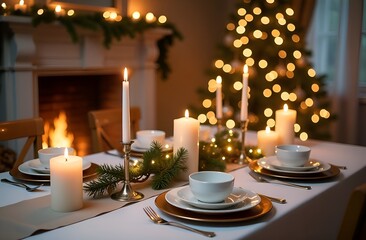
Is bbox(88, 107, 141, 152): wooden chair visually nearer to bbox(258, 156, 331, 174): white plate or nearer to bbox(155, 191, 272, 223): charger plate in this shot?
bbox(258, 156, 331, 174): white plate

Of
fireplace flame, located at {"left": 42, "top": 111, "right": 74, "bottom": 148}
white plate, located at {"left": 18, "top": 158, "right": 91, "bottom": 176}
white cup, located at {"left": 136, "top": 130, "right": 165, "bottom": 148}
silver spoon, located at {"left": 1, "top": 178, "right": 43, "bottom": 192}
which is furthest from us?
fireplace flame, located at {"left": 42, "top": 111, "right": 74, "bottom": 148}

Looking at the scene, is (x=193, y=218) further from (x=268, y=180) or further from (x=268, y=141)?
(x=268, y=141)

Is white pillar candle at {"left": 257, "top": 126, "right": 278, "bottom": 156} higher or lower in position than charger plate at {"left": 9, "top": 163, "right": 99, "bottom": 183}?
higher

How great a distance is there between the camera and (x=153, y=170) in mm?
1479

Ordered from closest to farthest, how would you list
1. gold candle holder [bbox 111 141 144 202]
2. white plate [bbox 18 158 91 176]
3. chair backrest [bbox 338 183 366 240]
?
Answer: chair backrest [bbox 338 183 366 240], gold candle holder [bbox 111 141 144 202], white plate [bbox 18 158 91 176]

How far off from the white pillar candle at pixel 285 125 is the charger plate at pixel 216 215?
704 millimetres

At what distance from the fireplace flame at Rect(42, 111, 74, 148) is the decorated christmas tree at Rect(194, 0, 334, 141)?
1048mm

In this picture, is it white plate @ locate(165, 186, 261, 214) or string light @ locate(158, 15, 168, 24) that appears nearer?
white plate @ locate(165, 186, 261, 214)

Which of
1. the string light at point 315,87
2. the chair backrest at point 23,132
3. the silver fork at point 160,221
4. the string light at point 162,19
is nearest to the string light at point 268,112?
the string light at point 315,87

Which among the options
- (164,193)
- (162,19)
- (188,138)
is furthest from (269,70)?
(164,193)

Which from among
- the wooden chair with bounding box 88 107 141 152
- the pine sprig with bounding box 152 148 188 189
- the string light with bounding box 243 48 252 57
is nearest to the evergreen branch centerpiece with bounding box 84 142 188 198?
the pine sprig with bounding box 152 148 188 189

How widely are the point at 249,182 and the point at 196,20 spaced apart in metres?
3.08

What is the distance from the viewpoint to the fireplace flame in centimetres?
352

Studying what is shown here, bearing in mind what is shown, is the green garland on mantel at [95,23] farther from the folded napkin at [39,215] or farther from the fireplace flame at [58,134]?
the folded napkin at [39,215]
